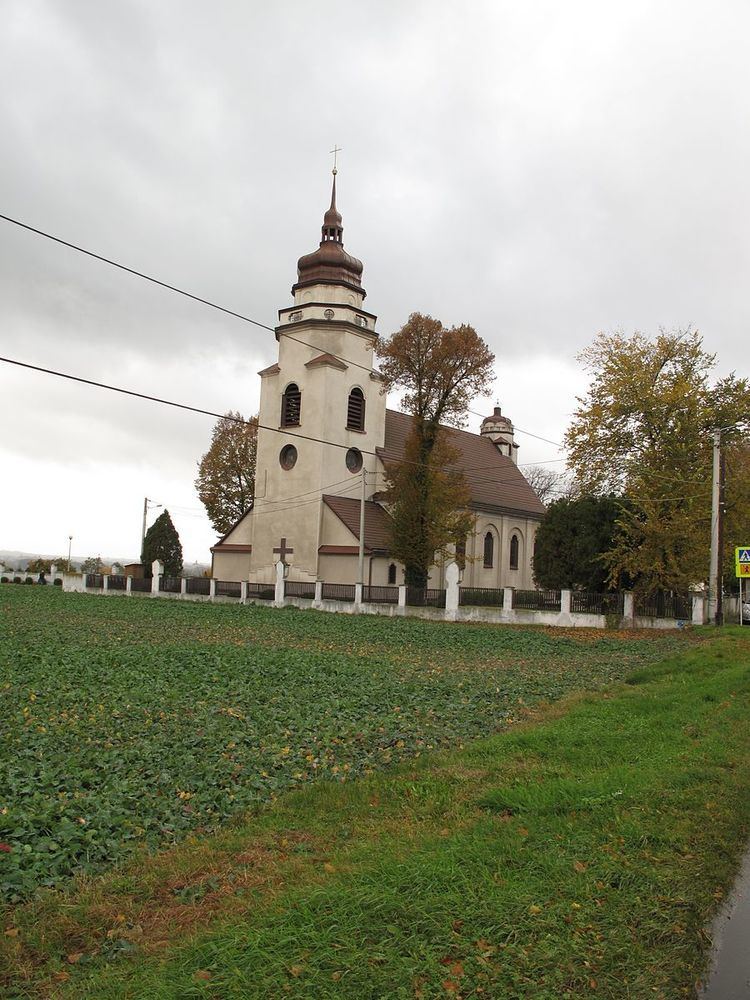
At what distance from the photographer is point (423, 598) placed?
3334 centimetres

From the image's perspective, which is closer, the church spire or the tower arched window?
the church spire

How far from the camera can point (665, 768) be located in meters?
6.90

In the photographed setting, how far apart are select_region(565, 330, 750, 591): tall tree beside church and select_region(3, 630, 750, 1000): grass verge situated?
22.5 metres

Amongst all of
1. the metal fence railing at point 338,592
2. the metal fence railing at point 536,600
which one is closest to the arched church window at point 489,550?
the metal fence railing at point 338,592

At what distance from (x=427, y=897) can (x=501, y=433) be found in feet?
188

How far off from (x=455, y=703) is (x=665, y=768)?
165 inches

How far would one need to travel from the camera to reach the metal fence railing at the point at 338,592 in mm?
35094

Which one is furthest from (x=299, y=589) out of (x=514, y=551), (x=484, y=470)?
(x=484, y=470)

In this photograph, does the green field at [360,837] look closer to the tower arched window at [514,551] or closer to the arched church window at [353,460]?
the arched church window at [353,460]

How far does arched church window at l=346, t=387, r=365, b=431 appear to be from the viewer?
137 feet

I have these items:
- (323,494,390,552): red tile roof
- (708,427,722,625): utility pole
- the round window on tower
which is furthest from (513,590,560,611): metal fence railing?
the round window on tower

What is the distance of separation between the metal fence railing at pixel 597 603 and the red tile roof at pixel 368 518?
11580 mm

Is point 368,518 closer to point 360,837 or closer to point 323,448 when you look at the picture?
point 323,448

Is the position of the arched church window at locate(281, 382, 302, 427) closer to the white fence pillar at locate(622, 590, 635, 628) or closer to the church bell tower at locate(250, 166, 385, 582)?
the church bell tower at locate(250, 166, 385, 582)
